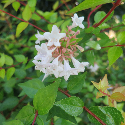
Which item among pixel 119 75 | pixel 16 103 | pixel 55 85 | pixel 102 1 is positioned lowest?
pixel 119 75

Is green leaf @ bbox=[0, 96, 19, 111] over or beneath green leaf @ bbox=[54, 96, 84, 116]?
beneath

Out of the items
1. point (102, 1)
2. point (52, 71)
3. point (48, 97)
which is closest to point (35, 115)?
point (48, 97)

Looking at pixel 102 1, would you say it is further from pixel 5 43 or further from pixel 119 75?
pixel 119 75

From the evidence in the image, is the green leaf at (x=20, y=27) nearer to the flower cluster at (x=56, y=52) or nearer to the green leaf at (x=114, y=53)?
the flower cluster at (x=56, y=52)

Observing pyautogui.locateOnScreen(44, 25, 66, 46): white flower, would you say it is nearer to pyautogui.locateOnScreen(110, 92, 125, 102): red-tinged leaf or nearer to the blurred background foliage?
the blurred background foliage

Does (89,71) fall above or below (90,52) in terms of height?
below

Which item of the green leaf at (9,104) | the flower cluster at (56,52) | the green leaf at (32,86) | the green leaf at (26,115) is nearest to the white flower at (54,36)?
the flower cluster at (56,52)

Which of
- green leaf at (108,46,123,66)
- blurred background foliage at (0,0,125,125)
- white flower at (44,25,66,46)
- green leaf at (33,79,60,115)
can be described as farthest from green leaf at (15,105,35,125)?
green leaf at (108,46,123,66)
